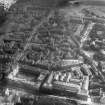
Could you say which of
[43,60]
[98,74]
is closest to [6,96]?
[43,60]

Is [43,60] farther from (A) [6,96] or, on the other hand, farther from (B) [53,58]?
(A) [6,96]

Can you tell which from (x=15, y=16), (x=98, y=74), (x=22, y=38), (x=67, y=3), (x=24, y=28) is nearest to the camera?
(x=98, y=74)

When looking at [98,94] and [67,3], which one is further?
[67,3]

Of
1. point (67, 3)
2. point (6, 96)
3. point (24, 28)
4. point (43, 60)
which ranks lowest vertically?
point (6, 96)

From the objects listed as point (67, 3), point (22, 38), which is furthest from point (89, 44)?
point (67, 3)

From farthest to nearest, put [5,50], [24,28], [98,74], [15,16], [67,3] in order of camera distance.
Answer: [67,3], [15,16], [24,28], [5,50], [98,74]

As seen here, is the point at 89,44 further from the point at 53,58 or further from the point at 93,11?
the point at 93,11

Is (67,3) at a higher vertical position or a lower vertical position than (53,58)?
higher
